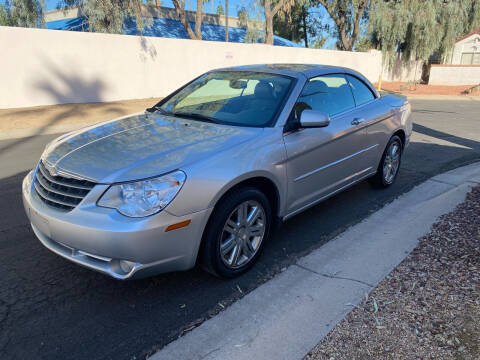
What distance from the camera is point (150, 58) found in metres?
16.5

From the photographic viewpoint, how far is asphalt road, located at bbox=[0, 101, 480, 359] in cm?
252

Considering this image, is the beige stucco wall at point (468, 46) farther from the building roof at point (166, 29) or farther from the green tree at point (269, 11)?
the green tree at point (269, 11)

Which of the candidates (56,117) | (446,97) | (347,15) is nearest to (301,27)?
(347,15)

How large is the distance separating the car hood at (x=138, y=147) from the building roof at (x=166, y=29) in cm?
1875

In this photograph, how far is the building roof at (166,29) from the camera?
22188 millimetres

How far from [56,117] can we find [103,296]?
10.2 m

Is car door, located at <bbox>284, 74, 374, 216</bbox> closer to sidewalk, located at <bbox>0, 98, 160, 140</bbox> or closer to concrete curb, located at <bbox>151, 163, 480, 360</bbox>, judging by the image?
concrete curb, located at <bbox>151, 163, 480, 360</bbox>

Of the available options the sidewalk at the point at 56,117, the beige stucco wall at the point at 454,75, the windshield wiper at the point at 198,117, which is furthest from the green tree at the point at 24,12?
the beige stucco wall at the point at 454,75

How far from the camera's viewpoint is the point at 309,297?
2.96m

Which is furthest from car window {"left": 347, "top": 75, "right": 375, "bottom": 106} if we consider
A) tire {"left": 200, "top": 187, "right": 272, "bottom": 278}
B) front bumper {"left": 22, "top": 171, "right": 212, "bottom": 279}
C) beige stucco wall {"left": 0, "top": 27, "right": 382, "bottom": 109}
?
beige stucco wall {"left": 0, "top": 27, "right": 382, "bottom": 109}

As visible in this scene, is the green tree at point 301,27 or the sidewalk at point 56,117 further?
the green tree at point 301,27

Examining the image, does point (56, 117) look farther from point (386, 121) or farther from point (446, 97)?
point (446, 97)

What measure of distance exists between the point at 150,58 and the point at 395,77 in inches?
958

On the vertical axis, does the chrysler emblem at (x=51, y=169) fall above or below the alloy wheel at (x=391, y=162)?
above
